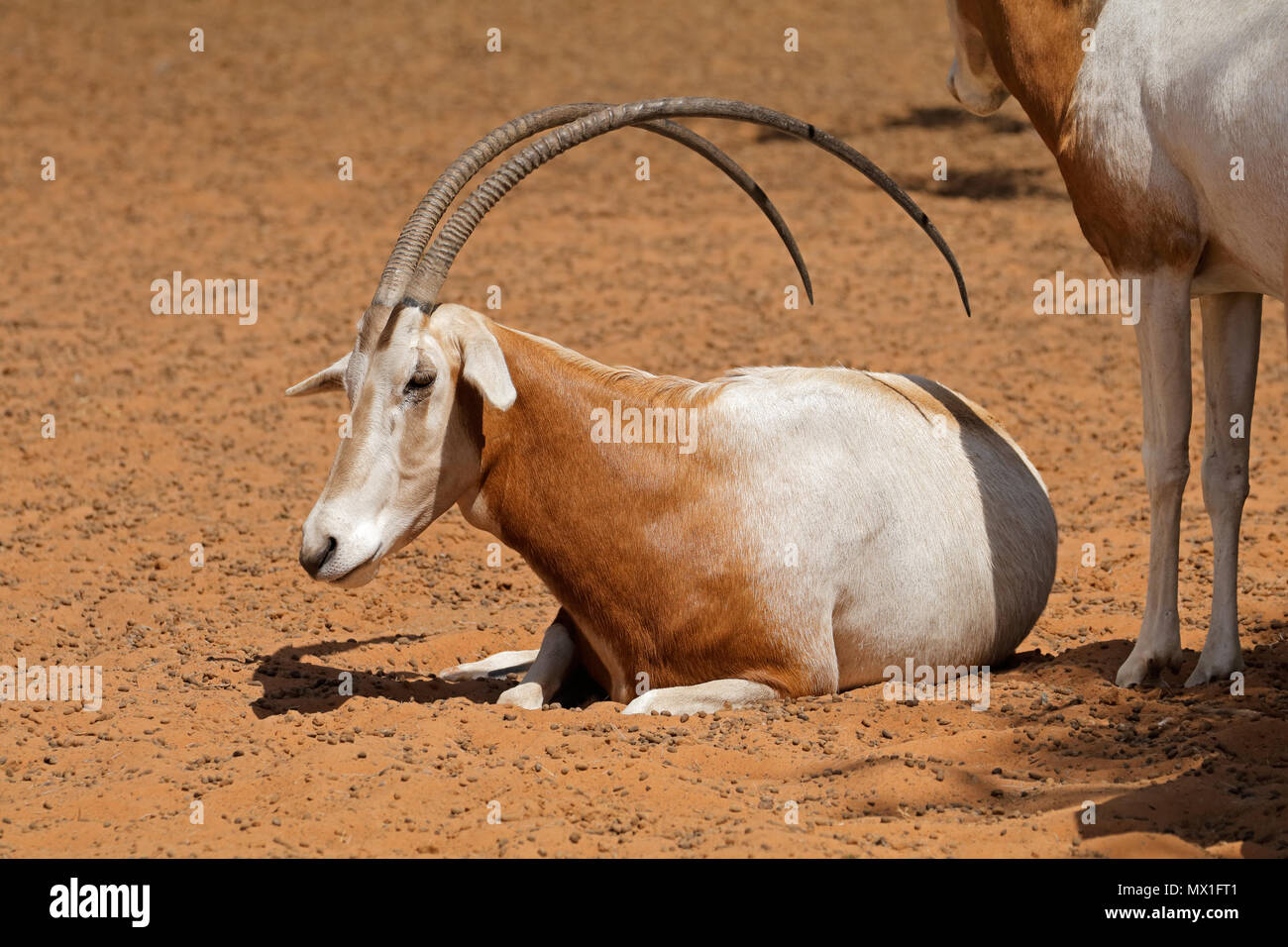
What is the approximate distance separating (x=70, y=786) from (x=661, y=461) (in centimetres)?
201

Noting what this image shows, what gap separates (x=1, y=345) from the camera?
10.5 meters

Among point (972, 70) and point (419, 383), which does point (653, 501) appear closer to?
point (419, 383)

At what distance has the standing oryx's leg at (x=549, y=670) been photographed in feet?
16.4

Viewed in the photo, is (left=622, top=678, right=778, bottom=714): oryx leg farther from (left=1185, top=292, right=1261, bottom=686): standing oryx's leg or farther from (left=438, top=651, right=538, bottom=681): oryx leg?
(left=1185, top=292, right=1261, bottom=686): standing oryx's leg

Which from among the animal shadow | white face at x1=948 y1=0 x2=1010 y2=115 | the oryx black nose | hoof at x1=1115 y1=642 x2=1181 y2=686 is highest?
white face at x1=948 y1=0 x2=1010 y2=115

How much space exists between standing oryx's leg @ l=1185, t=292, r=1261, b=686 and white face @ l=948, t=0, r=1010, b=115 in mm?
1069

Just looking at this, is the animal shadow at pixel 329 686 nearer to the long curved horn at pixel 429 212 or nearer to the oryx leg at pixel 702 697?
the oryx leg at pixel 702 697

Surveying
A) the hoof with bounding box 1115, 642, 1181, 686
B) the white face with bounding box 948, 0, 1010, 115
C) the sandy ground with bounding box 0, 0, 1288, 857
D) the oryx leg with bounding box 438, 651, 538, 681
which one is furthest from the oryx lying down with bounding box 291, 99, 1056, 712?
the white face with bounding box 948, 0, 1010, 115

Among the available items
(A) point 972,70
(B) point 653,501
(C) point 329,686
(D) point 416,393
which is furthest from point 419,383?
(A) point 972,70

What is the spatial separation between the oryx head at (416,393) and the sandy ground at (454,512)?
0.59 meters

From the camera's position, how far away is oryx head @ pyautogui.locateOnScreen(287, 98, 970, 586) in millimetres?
4668

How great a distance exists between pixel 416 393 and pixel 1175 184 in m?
2.35

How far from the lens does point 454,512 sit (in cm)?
812

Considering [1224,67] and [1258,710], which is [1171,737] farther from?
[1224,67]
